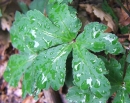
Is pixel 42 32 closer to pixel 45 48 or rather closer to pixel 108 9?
pixel 45 48

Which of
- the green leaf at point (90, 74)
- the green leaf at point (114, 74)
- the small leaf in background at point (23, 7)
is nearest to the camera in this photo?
the green leaf at point (90, 74)

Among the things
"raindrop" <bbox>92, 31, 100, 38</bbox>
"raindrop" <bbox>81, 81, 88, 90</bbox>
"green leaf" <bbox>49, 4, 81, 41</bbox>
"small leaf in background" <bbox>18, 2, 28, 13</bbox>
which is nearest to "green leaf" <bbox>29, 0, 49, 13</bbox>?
"small leaf in background" <bbox>18, 2, 28, 13</bbox>

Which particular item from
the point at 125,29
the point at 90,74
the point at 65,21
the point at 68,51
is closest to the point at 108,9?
the point at 125,29

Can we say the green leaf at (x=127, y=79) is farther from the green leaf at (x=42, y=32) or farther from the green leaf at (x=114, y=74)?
the green leaf at (x=42, y=32)

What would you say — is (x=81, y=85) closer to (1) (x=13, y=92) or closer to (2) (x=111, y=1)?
(2) (x=111, y=1)

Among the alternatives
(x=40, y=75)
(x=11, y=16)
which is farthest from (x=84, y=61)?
(x=11, y=16)

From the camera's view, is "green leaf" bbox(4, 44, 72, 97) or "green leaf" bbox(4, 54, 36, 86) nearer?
"green leaf" bbox(4, 44, 72, 97)

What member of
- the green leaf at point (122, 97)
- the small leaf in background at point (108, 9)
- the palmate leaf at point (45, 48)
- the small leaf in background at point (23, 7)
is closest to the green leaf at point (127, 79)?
the green leaf at point (122, 97)

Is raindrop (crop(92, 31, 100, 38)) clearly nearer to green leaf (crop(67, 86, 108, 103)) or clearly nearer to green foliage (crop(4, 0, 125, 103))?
green foliage (crop(4, 0, 125, 103))
